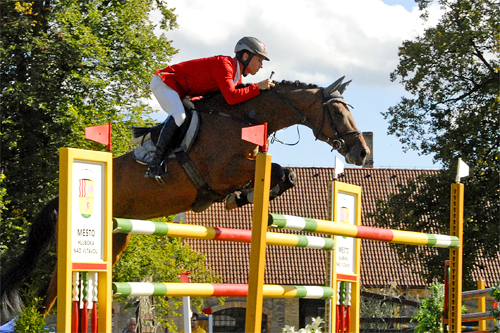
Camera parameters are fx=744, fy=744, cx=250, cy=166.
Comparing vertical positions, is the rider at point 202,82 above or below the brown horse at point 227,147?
above

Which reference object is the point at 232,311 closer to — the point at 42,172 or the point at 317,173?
the point at 317,173

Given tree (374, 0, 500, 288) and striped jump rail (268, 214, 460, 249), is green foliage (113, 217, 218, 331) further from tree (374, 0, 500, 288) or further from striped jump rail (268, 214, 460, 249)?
striped jump rail (268, 214, 460, 249)

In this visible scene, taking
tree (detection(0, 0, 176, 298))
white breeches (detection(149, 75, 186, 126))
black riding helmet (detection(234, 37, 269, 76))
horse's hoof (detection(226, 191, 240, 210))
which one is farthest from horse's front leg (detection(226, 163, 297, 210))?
tree (detection(0, 0, 176, 298))

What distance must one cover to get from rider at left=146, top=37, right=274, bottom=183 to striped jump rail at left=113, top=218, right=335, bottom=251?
0.79 m

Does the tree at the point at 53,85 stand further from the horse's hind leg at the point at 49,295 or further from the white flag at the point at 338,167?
the white flag at the point at 338,167

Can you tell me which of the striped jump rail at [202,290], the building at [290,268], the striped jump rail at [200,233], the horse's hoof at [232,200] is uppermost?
the horse's hoof at [232,200]

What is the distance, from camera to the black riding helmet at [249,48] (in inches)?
200

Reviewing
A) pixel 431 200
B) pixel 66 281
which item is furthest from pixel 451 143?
pixel 66 281

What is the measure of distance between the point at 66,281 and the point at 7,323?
230 centimetres

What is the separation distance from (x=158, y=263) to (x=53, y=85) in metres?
Answer: 4.13

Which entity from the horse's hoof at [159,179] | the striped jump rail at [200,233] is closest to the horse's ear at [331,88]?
the striped jump rail at [200,233]

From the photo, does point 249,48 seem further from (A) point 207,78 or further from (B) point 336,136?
(B) point 336,136

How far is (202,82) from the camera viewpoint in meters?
5.13

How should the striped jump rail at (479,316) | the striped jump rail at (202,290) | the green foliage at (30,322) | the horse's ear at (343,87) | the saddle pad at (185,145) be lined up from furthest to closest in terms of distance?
the striped jump rail at (479,316) → the horse's ear at (343,87) → the saddle pad at (185,145) → the green foliage at (30,322) → the striped jump rail at (202,290)
